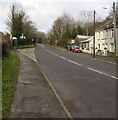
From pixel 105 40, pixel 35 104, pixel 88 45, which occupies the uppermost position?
pixel 105 40

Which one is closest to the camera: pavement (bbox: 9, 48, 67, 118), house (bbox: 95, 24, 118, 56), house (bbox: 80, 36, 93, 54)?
pavement (bbox: 9, 48, 67, 118)

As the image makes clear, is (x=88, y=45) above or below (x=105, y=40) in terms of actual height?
below

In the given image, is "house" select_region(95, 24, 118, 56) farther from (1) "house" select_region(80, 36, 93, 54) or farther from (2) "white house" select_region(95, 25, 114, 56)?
(1) "house" select_region(80, 36, 93, 54)

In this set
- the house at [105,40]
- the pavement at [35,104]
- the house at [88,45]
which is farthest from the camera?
the house at [88,45]

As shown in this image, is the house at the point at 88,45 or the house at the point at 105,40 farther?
the house at the point at 88,45

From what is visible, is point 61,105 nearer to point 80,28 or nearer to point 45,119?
point 45,119

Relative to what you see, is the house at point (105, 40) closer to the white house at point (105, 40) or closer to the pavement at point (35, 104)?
the white house at point (105, 40)

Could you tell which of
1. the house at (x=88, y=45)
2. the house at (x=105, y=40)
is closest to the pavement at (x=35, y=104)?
the house at (x=105, y=40)

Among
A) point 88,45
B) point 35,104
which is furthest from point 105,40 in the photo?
point 35,104

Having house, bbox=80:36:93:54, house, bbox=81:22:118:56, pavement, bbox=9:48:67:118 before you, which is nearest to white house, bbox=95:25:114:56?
house, bbox=81:22:118:56

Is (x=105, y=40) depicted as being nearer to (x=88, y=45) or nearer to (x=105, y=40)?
(x=105, y=40)

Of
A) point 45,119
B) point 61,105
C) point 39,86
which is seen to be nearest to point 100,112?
point 61,105

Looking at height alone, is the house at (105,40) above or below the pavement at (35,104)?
above

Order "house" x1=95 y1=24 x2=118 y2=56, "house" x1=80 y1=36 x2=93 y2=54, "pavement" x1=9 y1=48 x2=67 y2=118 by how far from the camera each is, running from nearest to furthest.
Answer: "pavement" x1=9 y1=48 x2=67 y2=118 → "house" x1=95 y1=24 x2=118 y2=56 → "house" x1=80 y1=36 x2=93 y2=54
